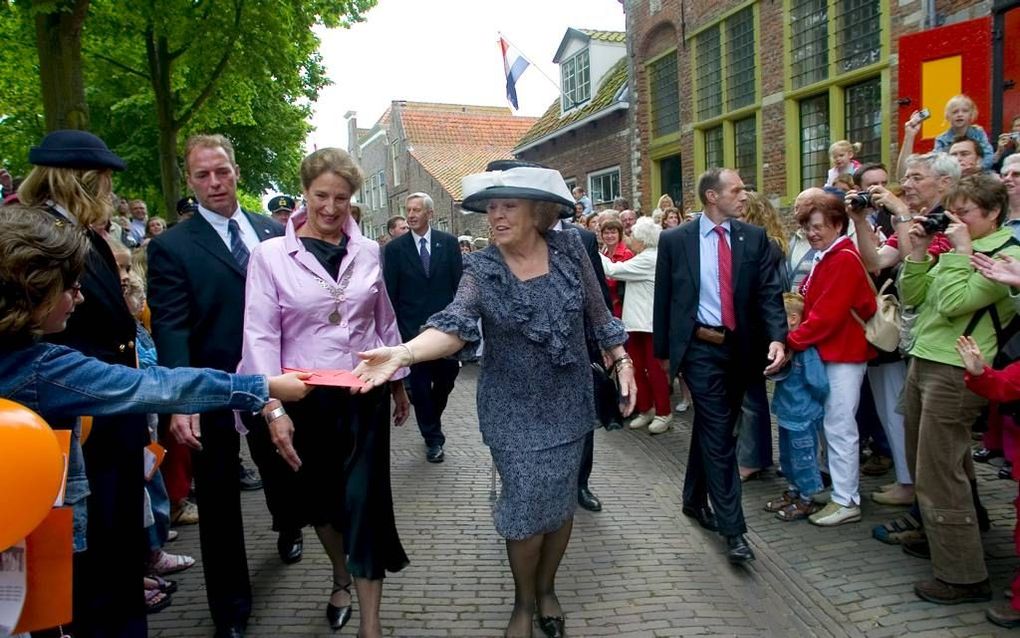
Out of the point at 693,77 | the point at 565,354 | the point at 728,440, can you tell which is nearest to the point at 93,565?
the point at 565,354

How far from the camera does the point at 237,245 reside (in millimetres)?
3584

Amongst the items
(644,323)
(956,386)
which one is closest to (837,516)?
(956,386)

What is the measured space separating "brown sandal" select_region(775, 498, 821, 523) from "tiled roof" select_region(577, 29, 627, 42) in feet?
54.8

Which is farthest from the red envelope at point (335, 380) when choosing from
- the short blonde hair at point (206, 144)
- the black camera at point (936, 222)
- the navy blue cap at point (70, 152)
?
the black camera at point (936, 222)

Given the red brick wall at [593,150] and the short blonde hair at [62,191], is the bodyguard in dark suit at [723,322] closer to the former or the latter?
the short blonde hair at [62,191]

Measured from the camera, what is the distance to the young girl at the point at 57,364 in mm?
1892

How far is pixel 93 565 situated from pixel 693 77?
14.3m

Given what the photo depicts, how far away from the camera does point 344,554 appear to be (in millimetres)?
Answer: 3506

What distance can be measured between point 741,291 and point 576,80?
17279 millimetres

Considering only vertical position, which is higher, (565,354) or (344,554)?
(565,354)

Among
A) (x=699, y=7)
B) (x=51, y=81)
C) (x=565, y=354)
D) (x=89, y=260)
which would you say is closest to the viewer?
(x=89, y=260)

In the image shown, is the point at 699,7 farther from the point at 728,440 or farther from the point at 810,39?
the point at 728,440

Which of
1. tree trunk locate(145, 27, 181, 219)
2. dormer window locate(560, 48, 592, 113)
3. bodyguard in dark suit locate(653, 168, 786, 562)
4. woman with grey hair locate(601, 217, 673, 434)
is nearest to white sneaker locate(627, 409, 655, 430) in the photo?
woman with grey hair locate(601, 217, 673, 434)

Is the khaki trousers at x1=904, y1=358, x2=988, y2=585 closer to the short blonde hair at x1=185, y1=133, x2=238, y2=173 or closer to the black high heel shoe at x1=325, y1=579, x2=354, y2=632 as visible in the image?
the black high heel shoe at x1=325, y1=579, x2=354, y2=632
